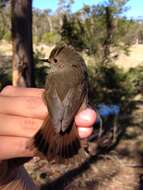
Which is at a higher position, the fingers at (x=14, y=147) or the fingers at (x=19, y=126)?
the fingers at (x=19, y=126)

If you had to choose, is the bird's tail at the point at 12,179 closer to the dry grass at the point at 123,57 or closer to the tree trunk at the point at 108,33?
the tree trunk at the point at 108,33

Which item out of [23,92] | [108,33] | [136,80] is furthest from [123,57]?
[23,92]

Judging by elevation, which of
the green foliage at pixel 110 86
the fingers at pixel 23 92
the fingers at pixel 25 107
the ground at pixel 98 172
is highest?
the fingers at pixel 23 92

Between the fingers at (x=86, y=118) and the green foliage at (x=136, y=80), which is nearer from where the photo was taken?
the fingers at (x=86, y=118)

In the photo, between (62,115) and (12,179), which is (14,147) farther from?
(12,179)

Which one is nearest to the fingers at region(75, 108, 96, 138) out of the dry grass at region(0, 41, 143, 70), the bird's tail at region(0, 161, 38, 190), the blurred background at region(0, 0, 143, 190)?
the bird's tail at region(0, 161, 38, 190)

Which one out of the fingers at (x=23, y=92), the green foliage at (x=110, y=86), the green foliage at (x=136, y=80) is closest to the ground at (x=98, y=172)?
the green foliage at (x=110, y=86)
